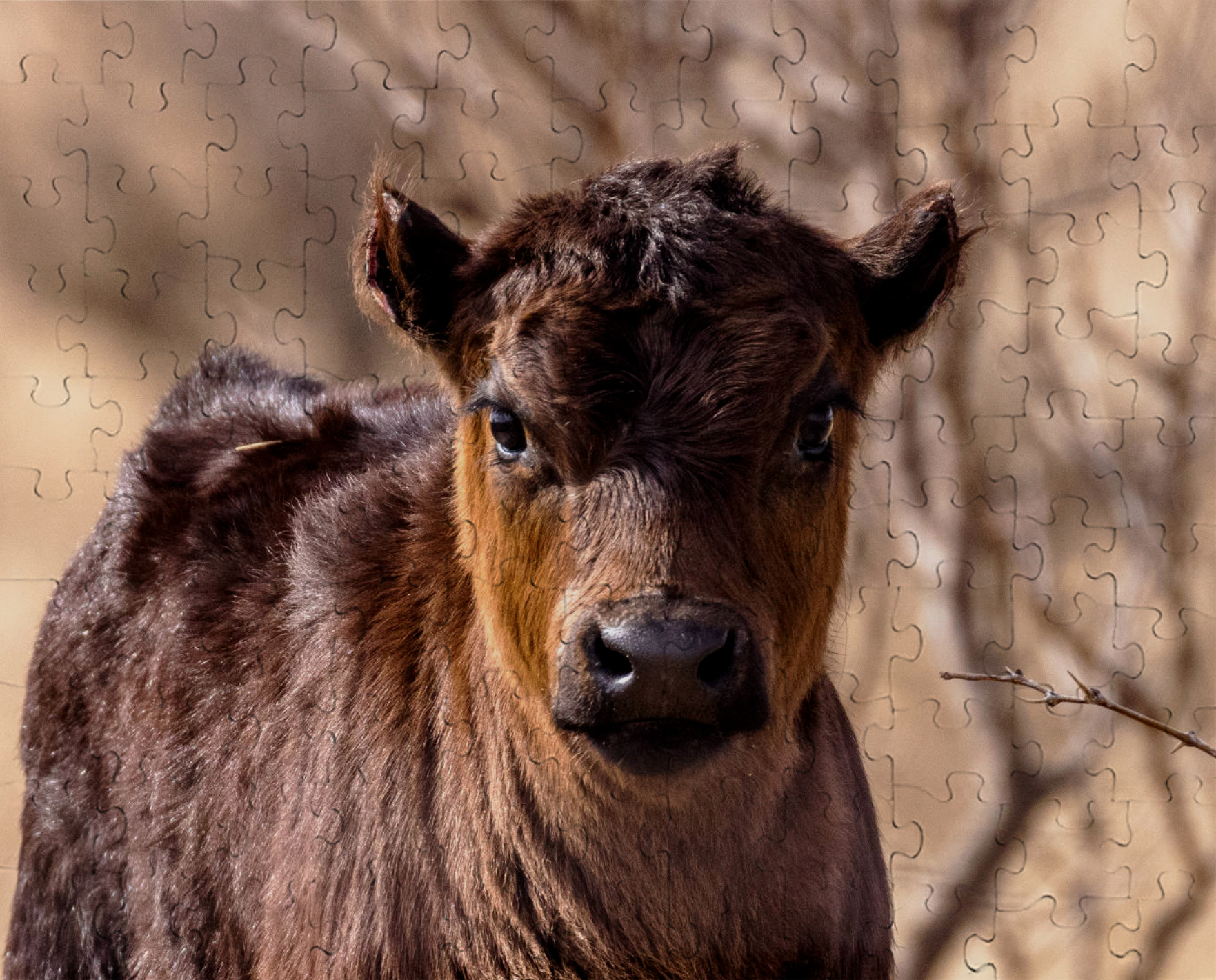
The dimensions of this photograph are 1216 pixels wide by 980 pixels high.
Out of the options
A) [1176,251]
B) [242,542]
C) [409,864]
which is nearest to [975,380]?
[1176,251]

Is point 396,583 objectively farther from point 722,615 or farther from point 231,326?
point 231,326

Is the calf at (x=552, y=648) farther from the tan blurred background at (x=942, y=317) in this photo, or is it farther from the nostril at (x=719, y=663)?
the tan blurred background at (x=942, y=317)

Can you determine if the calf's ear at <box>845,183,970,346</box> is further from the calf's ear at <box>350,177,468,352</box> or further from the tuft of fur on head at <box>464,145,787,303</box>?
the calf's ear at <box>350,177,468,352</box>

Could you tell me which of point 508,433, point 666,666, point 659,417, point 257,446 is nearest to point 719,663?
point 666,666

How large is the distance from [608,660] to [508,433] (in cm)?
73

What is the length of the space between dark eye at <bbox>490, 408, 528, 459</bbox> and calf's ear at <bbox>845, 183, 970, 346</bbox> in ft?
3.12

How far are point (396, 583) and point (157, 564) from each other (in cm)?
119

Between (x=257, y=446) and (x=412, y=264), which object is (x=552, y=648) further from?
(x=257, y=446)

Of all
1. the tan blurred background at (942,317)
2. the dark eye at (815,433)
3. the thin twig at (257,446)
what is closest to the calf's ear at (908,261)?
the dark eye at (815,433)

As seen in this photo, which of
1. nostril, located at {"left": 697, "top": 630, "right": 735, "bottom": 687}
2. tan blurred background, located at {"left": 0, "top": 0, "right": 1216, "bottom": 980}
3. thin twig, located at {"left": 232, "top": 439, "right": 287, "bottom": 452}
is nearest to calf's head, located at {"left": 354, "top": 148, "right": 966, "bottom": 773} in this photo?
nostril, located at {"left": 697, "top": 630, "right": 735, "bottom": 687}

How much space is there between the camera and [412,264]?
10.7 ft

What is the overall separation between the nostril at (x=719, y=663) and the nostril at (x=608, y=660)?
0.15 m

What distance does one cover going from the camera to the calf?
9.27 ft

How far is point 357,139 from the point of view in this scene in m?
11.5
